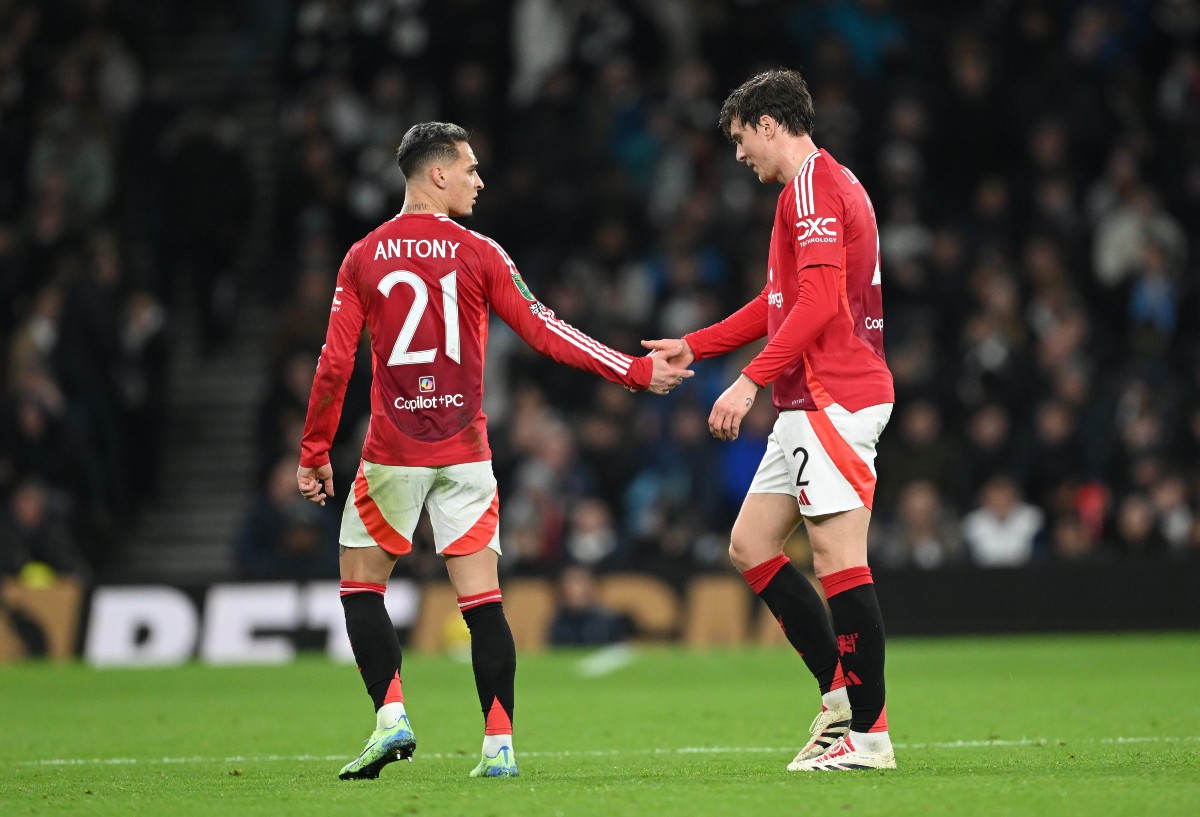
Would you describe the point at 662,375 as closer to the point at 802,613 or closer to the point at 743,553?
the point at 743,553

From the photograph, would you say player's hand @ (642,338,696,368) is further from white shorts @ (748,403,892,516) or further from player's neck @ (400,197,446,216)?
player's neck @ (400,197,446,216)

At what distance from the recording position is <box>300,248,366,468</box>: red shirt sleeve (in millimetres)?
6777

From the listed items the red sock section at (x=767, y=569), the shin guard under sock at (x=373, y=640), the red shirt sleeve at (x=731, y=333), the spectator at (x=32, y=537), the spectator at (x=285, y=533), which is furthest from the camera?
the spectator at (x=32, y=537)

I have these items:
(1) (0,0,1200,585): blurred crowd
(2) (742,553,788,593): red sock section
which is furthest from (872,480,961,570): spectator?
(2) (742,553,788,593): red sock section

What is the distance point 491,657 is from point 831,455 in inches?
57.4

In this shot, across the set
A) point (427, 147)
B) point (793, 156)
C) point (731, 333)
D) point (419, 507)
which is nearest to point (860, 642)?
point (731, 333)

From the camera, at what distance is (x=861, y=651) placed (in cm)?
651

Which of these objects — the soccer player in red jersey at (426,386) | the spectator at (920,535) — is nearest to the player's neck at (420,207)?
the soccer player in red jersey at (426,386)

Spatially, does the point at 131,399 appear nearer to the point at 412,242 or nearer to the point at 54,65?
the point at 54,65

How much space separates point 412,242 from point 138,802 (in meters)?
2.25

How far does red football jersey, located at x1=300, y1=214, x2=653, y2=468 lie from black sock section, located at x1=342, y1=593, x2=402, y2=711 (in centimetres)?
55

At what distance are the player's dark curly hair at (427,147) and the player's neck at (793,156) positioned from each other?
1206 millimetres

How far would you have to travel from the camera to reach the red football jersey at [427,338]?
6.73 m

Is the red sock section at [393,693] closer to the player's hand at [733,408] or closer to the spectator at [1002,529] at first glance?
the player's hand at [733,408]
